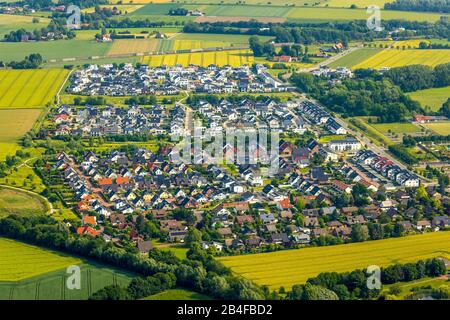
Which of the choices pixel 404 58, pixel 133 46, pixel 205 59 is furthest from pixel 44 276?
pixel 133 46

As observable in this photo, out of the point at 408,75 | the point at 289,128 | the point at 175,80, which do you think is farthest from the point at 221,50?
the point at 289,128

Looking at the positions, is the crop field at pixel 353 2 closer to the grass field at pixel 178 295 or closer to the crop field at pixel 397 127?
the crop field at pixel 397 127

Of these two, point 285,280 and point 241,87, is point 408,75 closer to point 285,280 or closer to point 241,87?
point 241,87

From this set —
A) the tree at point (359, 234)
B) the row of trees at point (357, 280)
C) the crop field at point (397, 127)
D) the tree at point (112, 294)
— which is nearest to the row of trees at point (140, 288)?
the tree at point (112, 294)

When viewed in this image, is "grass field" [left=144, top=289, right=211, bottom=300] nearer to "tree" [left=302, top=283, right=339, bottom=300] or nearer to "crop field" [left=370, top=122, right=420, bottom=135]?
"tree" [left=302, top=283, right=339, bottom=300]


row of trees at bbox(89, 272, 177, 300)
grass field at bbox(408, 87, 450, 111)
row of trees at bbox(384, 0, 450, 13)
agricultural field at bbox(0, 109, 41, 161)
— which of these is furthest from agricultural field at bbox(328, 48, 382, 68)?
row of trees at bbox(89, 272, 177, 300)

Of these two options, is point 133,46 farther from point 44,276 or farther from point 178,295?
point 178,295

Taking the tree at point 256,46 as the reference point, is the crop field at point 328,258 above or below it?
above

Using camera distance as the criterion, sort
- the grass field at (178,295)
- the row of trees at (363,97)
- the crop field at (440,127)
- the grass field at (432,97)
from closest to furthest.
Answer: the grass field at (178,295)
the crop field at (440,127)
the row of trees at (363,97)
the grass field at (432,97)
